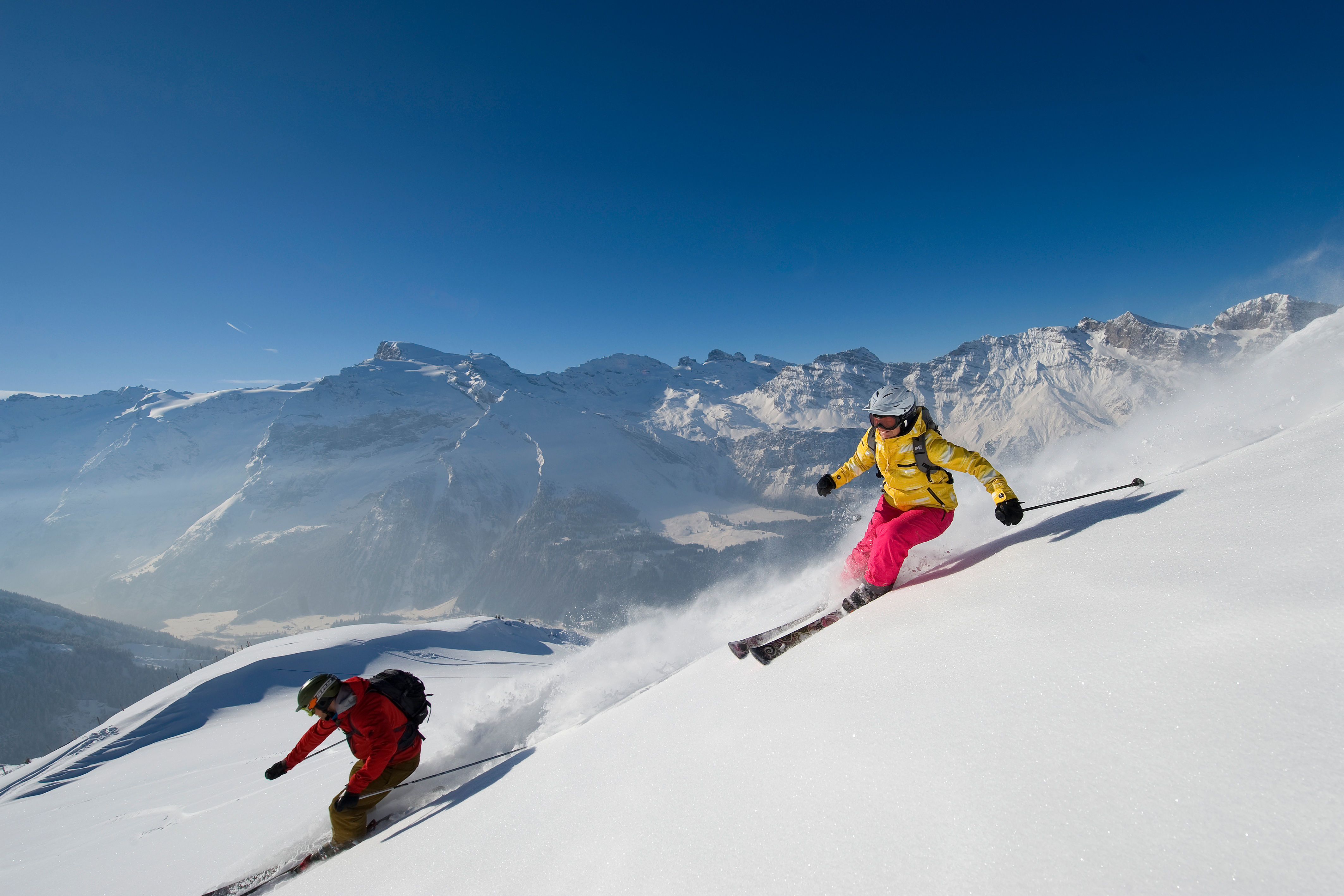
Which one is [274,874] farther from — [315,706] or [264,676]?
[264,676]

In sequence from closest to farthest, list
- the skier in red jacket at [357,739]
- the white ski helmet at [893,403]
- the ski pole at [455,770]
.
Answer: the skier in red jacket at [357,739], the white ski helmet at [893,403], the ski pole at [455,770]

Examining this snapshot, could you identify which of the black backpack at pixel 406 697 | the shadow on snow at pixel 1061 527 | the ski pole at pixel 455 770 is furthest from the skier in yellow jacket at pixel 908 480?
the black backpack at pixel 406 697

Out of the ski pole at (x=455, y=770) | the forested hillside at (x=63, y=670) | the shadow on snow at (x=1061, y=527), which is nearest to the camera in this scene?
the shadow on snow at (x=1061, y=527)

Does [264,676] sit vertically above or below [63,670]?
below

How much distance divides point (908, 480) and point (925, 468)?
9.2 inches

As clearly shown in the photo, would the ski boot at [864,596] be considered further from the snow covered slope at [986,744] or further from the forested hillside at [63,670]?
the forested hillside at [63,670]

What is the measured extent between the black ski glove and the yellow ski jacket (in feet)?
0.54

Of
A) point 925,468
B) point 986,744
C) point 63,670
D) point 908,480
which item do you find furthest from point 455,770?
point 63,670

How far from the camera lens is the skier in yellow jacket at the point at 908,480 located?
4910 millimetres

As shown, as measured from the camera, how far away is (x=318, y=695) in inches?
186

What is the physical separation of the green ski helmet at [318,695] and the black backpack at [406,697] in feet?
1.39

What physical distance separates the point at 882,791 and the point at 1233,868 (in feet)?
3.23

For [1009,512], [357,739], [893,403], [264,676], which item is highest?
[264,676]

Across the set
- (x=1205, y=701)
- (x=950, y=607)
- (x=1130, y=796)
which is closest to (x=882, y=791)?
(x=1130, y=796)
